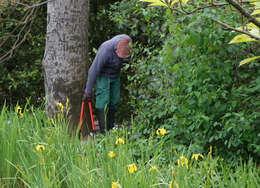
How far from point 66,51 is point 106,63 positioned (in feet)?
2.16

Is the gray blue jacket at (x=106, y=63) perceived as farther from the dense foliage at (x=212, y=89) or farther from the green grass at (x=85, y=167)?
the green grass at (x=85, y=167)

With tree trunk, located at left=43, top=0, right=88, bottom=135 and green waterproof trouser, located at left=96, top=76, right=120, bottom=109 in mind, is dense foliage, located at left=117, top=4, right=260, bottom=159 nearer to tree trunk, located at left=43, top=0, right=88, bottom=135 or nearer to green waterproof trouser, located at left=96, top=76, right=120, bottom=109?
green waterproof trouser, located at left=96, top=76, right=120, bottom=109

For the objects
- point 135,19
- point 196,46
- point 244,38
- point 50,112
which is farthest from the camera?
point 135,19

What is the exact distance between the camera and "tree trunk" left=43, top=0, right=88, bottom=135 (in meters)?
5.52

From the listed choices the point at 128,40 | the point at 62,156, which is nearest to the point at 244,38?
the point at 62,156

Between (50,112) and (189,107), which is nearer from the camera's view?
(189,107)

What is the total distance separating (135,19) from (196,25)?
2458 millimetres

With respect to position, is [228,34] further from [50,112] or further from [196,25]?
[50,112]

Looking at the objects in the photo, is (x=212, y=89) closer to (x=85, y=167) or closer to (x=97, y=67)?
(x=85, y=167)

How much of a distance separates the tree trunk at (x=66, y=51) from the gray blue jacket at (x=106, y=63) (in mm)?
393

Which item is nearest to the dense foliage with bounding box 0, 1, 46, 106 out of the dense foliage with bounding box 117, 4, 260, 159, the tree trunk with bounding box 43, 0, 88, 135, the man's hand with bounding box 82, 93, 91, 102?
the tree trunk with bounding box 43, 0, 88, 135

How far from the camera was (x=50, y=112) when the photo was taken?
5727 millimetres

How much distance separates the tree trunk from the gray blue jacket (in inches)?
15.5

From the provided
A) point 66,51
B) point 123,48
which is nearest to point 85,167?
point 123,48
